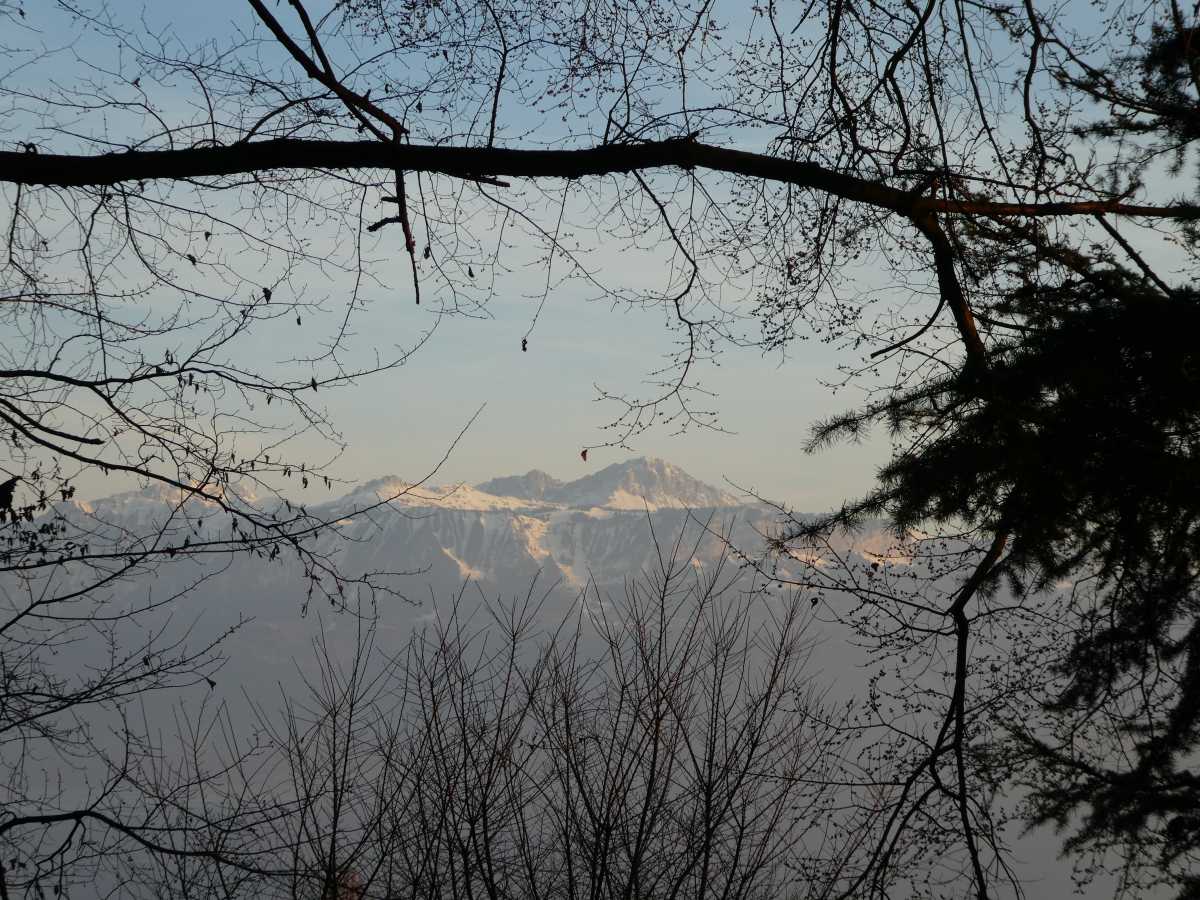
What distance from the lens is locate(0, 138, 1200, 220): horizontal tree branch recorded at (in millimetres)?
3174

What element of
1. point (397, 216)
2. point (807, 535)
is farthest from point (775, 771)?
point (397, 216)

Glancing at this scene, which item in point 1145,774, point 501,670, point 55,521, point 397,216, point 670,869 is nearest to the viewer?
point 397,216

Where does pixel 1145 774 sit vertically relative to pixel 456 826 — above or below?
below

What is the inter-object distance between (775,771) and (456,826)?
1.40m

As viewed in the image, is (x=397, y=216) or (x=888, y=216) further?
(x=888, y=216)

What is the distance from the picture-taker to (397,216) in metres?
3.37

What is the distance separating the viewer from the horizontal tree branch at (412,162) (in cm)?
317

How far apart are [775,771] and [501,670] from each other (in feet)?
4.82

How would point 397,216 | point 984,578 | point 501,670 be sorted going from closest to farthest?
point 397,216 → point 984,578 → point 501,670

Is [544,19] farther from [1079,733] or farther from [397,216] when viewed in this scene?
[1079,733]

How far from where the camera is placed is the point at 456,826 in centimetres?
416

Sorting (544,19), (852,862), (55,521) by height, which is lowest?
(852,862)

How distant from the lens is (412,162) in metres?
3.28

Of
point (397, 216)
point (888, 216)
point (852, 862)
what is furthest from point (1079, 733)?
point (397, 216)
